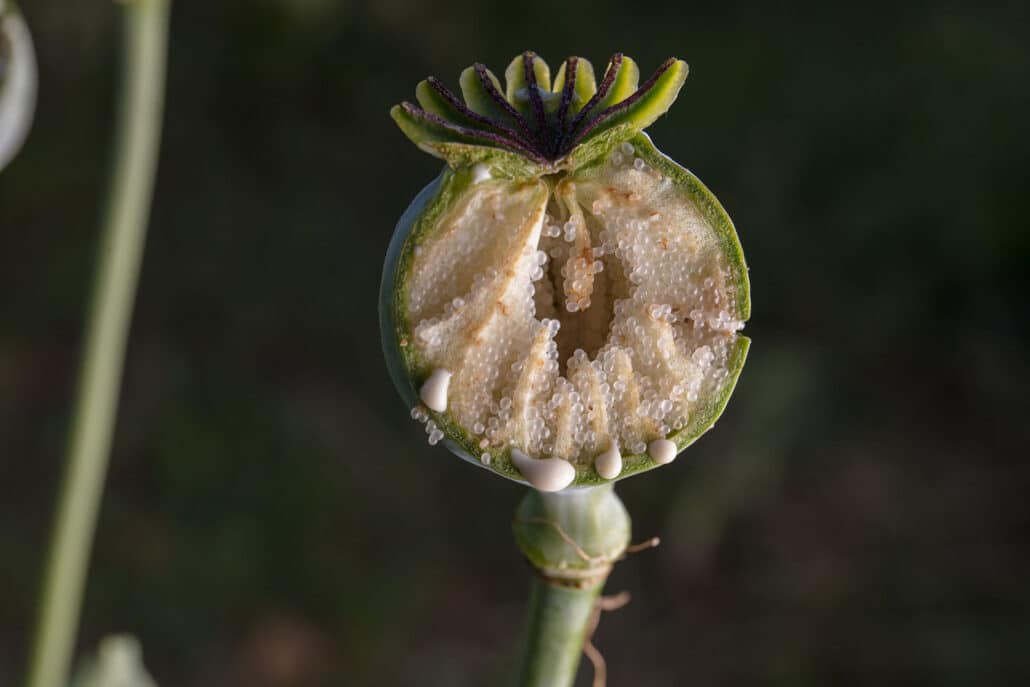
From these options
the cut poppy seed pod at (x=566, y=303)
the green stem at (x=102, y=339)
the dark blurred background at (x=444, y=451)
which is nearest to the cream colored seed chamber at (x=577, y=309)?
the cut poppy seed pod at (x=566, y=303)

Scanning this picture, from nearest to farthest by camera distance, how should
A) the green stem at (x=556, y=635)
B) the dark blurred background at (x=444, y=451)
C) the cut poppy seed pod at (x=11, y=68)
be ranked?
the green stem at (x=556, y=635) → the cut poppy seed pod at (x=11, y=68) → the dark blurred background at (x=444, y=451)

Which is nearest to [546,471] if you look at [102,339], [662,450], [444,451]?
[662,450]

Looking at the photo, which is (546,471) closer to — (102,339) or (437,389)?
(437,389)

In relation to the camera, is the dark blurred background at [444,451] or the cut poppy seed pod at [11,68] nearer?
the cut poppy seed pod at [11,68]

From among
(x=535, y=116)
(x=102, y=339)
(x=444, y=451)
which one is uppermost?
(x=535, y=116)

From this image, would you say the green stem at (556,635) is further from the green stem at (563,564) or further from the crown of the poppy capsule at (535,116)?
the crown of the poppy capsule at (535,116)

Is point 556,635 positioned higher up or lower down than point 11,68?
lower down

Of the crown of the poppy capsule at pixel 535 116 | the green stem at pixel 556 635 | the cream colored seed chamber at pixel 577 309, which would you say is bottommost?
the green stem at pixel 556 635
